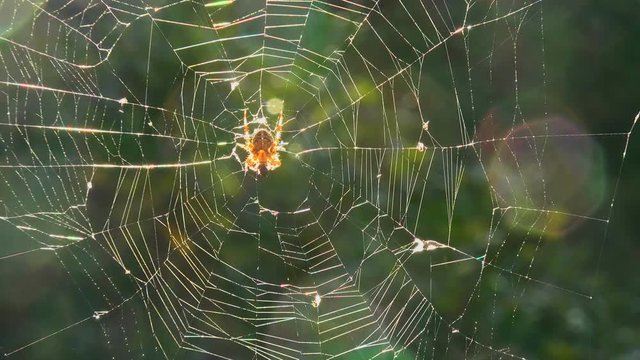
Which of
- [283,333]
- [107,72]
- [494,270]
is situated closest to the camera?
[107,72]

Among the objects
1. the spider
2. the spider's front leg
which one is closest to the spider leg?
the spider

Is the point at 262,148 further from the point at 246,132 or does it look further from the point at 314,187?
the point at 314,187

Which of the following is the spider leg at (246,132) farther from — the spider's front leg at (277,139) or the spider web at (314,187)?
the spider's front leg at (277,139)

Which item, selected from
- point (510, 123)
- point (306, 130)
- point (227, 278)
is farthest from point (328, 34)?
point (227, 278)

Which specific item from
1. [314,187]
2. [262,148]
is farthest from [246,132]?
[314,187]

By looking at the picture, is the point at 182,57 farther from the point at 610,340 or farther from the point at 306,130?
the point at 610,340

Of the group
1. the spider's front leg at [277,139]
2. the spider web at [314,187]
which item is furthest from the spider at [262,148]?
the spider web at [314,187]

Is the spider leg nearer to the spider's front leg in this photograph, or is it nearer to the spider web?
the spider web
